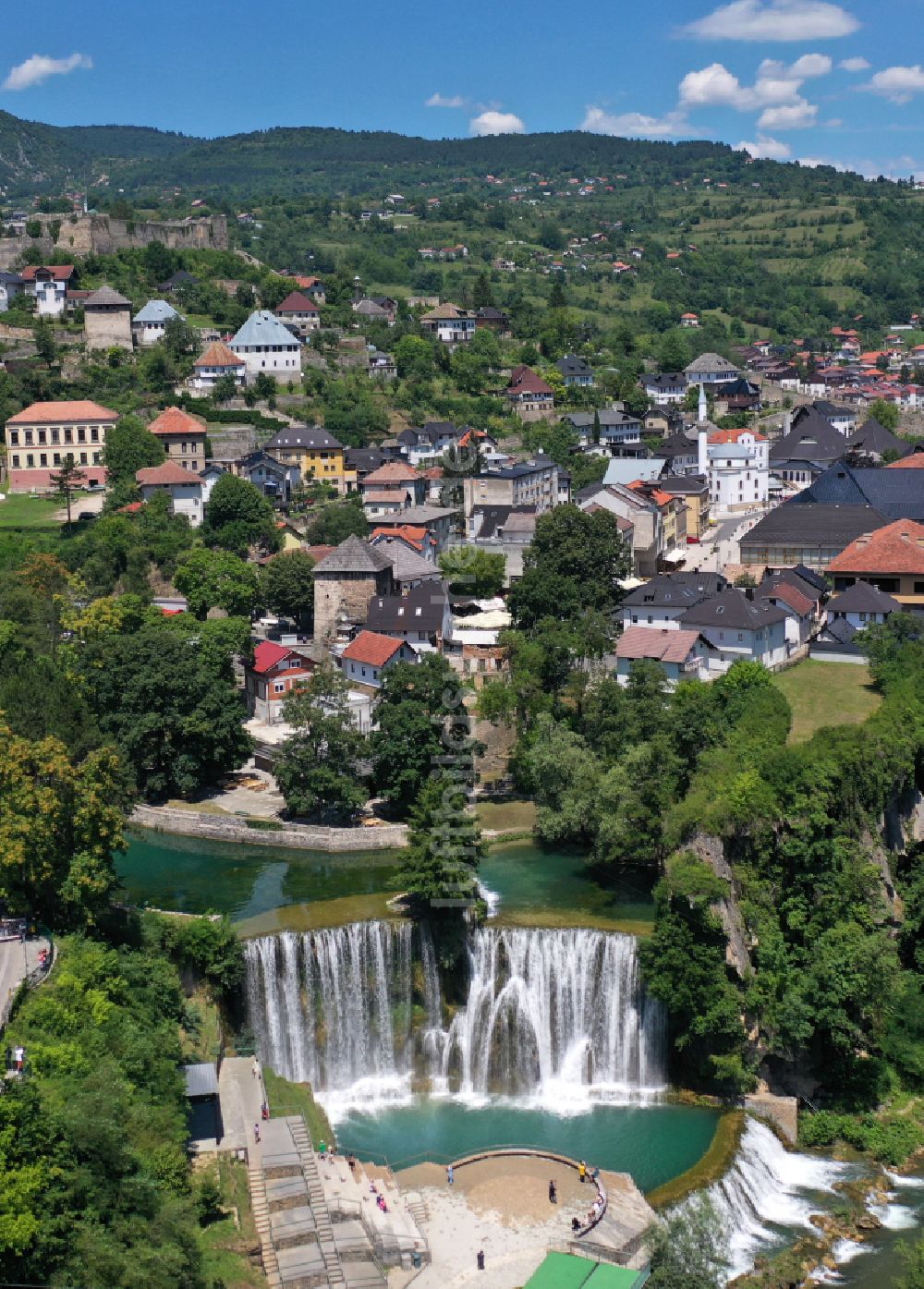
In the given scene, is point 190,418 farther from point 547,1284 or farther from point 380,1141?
point 547,1284

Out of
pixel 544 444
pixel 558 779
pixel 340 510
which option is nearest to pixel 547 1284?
pixel 558 779

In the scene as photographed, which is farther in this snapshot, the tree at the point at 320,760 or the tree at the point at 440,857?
the tree at the point at 320,760

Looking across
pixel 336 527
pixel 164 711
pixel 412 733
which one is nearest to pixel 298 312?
pixel 336 527

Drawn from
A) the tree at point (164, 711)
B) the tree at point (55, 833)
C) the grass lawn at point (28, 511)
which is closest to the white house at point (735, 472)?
the grass lawn at point (28, 511)

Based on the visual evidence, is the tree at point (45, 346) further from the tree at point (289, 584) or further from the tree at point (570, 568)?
the tree at point (570, 568)

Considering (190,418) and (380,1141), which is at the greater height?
(190,418)

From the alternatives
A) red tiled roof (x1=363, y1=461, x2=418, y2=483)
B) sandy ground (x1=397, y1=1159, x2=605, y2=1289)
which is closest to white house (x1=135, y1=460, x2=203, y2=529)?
red tiled roof (x1=363, y1=461, x2=418, y2=483)

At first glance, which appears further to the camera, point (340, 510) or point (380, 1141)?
point (340, 510)
